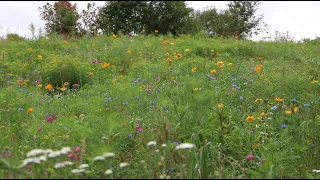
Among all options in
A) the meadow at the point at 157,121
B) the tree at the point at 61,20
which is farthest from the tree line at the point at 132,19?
the meadow at the point at 157,121

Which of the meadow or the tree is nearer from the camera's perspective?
the meadow

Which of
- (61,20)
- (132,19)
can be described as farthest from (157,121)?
(132,19)

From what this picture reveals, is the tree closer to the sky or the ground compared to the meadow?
closer to the sky

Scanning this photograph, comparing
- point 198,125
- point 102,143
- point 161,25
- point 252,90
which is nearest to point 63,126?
point 102,143

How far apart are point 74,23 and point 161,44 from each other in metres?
6.74

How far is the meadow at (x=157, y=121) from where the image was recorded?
2.54m

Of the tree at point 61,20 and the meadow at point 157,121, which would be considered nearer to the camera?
the meadow at point 157,121

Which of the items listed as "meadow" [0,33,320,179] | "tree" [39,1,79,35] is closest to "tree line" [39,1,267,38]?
"tree" [39,1,79,35]

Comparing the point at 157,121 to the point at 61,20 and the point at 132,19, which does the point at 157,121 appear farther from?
the point at 132,19

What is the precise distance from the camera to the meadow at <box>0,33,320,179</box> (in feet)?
8.34

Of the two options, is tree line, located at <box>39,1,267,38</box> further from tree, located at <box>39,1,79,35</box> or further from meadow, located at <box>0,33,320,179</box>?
meadow, located at <box>0,33,320,179</box>

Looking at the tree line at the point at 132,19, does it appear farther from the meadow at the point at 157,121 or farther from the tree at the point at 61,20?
the meadow at the point at 157,121

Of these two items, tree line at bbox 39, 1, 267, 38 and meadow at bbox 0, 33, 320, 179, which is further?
tree line at bbox 39, 1, 267, 38

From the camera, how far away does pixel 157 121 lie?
11.5 ft
